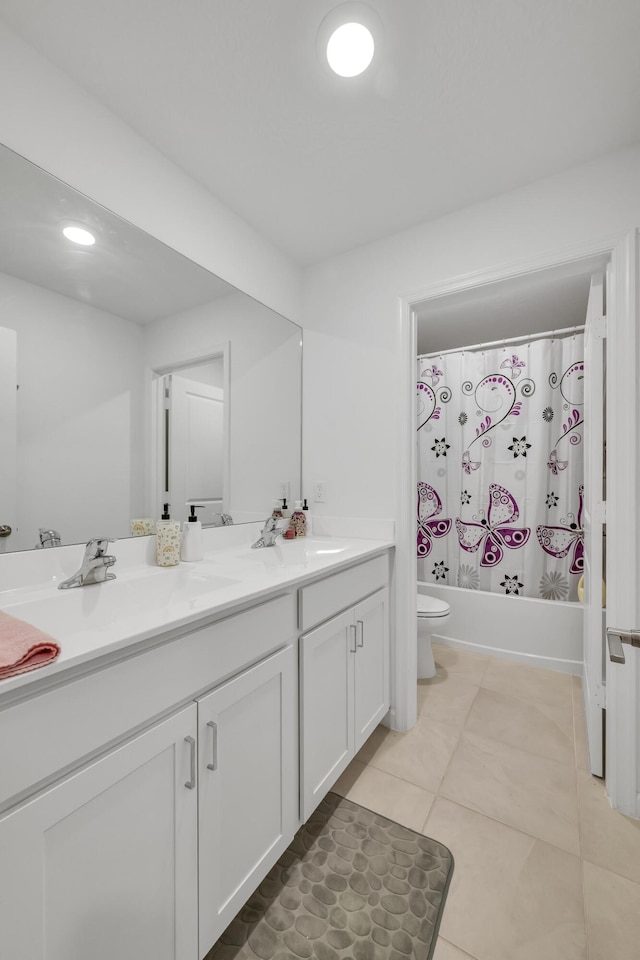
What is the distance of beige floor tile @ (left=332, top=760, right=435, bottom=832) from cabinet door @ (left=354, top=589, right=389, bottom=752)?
0.14m

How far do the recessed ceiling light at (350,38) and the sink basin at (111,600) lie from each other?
5.02 ft

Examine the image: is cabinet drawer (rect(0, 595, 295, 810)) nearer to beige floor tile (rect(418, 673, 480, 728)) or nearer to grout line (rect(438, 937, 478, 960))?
grout line (rect(438, 937, 478, 960))

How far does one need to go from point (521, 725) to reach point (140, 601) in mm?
1829

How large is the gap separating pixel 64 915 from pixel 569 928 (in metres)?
1.23

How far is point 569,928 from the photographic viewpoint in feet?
3.40

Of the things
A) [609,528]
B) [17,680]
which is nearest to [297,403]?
[609,528]

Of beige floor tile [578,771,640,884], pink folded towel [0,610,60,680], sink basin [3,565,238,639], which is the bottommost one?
beige floor tile [578,771,640,884]

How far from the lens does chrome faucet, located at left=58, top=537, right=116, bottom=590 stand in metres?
1.10

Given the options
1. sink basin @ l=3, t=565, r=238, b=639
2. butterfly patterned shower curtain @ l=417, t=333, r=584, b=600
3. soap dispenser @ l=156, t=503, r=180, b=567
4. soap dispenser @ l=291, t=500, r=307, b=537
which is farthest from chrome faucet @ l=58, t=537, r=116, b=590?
butterfly patterned shower curtain @ l=417, t=333, r=584, b=600

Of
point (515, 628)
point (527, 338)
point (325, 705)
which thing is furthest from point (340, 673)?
point (527, 338)

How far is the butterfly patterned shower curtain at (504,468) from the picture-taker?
2469 mm

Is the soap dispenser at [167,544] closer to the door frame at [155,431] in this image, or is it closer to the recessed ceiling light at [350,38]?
the door frame at [155,431]

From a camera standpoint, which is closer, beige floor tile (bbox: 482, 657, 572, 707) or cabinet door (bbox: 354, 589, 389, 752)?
cabinet door (bbox: 354, 589, 389, 752)

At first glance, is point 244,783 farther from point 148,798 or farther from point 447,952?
point 447,952
